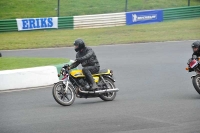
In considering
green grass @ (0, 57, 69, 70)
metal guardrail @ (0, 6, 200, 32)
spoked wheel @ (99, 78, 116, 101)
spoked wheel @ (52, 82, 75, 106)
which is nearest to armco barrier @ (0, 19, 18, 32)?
metal guardrail @ (0, 6, 200, 32)

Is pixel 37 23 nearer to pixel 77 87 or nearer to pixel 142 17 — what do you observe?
pixel 142 17

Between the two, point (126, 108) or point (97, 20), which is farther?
point (97, 20)

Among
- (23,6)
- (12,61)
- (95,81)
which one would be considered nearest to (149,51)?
(12,61)

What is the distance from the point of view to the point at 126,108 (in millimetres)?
11312

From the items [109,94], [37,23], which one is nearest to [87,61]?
[109,94]

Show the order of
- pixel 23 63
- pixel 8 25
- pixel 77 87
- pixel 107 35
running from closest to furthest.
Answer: pixel 77 87 < pixel 23 63 < pixel 107 35 < pixel 8 25

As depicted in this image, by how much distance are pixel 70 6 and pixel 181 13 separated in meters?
8.02

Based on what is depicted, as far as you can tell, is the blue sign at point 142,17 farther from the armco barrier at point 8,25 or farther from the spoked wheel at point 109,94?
the spoked wheel at point 109,94

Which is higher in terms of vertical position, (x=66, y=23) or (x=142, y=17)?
(x=142, y=17)

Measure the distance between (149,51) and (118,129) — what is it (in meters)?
14.9

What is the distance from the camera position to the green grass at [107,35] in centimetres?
2897

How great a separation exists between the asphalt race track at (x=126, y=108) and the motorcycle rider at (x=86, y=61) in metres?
0.63

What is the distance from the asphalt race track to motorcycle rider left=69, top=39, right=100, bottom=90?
63 centimetres

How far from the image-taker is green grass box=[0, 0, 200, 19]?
3819 centimetres
